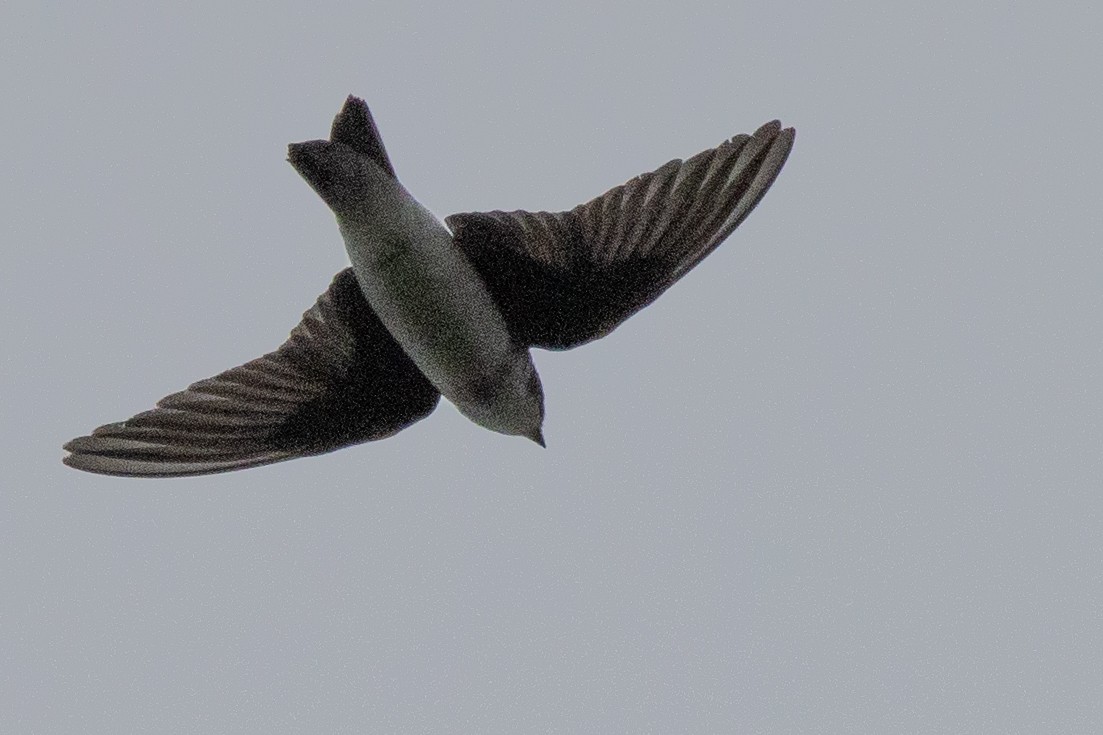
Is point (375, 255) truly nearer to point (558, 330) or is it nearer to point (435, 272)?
point (435, 272)

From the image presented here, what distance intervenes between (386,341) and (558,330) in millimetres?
635

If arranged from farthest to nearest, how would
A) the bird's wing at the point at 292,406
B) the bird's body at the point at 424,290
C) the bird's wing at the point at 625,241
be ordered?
1. the bird's wing at the point at 292,406
2. the bird's wing at the point at 625,241
3. the bird's body at the point at 424,290

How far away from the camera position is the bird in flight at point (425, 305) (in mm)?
4855

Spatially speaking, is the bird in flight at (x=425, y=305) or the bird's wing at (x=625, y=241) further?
the bird's wing at (x=625, y=241)

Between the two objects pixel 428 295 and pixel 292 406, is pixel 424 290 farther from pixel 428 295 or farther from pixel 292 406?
pixel 292 406

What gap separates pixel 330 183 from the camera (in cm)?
479

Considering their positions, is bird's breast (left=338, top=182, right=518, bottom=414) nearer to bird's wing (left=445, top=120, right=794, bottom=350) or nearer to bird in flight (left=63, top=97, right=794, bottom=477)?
bird in flight (left=63, top=97, right=794, bottom=477)

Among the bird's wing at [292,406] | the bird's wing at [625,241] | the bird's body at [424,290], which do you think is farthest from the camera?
the bird's wing at [292,406]

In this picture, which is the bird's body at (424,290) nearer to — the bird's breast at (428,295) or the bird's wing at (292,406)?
the bird's breast at (428,295)

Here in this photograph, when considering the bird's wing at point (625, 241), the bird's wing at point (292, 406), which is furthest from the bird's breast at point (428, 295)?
the bird's wing at point (292, 406)

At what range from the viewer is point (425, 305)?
16.1 feet

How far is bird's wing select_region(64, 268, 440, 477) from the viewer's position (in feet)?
17.4

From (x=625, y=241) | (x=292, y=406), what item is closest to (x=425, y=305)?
(x=625, y=241)

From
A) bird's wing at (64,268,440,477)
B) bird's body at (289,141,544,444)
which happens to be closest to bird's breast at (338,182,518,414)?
bird's body at (289,141,544,444)
